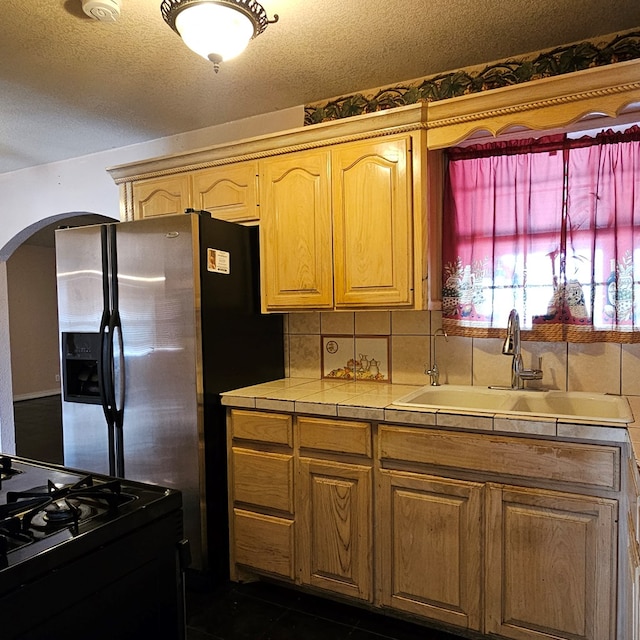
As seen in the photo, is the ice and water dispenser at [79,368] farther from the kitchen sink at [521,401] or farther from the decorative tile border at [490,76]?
the decorative tile border at [490,76]

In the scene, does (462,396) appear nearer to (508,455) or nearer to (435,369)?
(435,369)

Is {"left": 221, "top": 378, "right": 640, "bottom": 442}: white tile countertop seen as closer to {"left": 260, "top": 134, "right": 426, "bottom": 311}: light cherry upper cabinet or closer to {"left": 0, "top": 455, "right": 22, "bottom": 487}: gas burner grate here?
{"left": 260, "top": 134, "right": 426, "bottom": 311}: light cherry upper cabinet

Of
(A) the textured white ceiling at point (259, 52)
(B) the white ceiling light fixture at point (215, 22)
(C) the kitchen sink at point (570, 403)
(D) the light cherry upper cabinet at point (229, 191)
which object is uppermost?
(A) the textured white ceiling at point (259, 52)

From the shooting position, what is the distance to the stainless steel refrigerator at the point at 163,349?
2.25 meters

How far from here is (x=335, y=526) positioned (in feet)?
6.88

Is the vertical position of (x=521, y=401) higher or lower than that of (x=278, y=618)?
higher

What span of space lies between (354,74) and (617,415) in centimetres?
189

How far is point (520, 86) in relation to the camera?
192 centimetres

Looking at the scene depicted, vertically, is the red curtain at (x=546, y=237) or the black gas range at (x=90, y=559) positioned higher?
the red curtain at (x=546, y=237)

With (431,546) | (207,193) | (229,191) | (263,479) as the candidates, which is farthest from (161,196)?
(431,546)

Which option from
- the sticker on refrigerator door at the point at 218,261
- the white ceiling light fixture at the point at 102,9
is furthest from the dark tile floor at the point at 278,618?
the white ceiling light fixture at the point at 102,9

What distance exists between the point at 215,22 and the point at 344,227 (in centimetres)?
101

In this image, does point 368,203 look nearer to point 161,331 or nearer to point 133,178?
point 161,331

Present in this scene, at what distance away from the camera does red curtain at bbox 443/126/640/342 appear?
2059 millimetres
